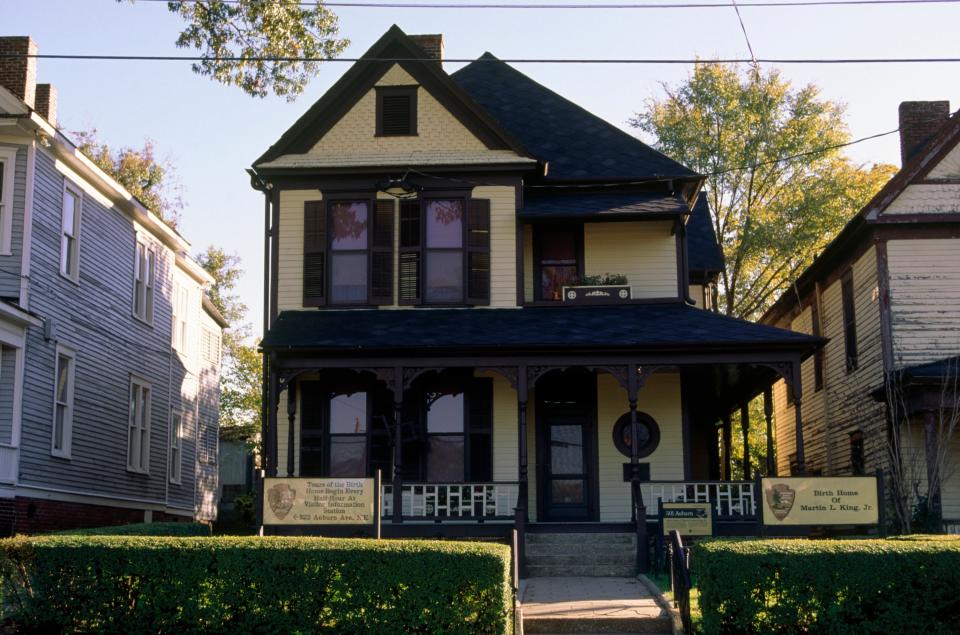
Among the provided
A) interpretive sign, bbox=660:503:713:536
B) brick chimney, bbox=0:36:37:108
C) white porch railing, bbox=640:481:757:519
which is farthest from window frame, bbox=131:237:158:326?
interpretive sign, bbox=660:503:713:536

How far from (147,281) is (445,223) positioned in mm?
9036

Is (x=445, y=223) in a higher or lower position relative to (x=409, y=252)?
higher

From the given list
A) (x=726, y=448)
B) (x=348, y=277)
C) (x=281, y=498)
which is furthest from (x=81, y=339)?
(x=726, y=448)

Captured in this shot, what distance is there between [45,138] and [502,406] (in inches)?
379

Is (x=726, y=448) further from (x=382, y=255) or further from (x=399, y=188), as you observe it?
(x=399, y=188)

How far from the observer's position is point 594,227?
23.3 meters

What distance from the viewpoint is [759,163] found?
39344 mm

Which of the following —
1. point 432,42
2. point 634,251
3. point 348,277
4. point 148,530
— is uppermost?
point 432,42

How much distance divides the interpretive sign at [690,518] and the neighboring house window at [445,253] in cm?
558

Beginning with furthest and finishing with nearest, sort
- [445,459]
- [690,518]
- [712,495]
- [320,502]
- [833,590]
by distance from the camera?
[445,459] → [712,495] → [690,518] → [320,502] → [833,590]

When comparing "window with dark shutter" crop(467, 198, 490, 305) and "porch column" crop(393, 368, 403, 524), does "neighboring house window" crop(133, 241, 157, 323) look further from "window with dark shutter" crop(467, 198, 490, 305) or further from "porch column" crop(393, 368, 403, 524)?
"porch column" crop(393, 368, 403, 524)

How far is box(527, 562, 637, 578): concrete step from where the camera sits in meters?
19.0

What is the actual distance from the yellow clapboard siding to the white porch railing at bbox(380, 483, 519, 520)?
16.2 feet

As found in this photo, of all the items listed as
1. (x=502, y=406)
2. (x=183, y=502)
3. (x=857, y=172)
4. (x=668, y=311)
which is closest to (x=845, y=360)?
(x=668, y=311)
